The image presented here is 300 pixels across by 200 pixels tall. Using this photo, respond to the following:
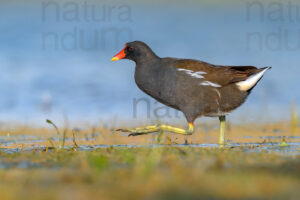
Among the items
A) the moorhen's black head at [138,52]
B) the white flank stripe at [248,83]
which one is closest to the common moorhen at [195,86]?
the white flank stripe at [248,83]

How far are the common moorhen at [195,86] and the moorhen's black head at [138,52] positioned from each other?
0.28 m

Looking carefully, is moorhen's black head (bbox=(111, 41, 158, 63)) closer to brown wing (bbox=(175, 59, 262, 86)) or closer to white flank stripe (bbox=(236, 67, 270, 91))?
brown wing (bbox=(175, 59, 262, 86))

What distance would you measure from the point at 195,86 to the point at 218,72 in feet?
1.63

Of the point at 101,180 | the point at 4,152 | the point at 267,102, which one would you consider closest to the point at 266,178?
A: the point at 101,180

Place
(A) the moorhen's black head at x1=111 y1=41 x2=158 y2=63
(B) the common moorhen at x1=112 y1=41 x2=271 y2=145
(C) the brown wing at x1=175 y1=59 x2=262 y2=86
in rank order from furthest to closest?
(A) the moorhen's black head at x1=111 y1=41 x2=158 y2=63
(C) the brown wing at x1=175 y1=59 x2=262 y2=86
(B) the common moorhen at x1=112 y1=41 x2=271 y2=145

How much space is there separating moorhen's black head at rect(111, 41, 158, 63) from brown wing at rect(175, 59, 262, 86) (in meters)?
0.64

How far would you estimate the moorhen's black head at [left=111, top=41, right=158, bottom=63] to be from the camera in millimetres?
8391

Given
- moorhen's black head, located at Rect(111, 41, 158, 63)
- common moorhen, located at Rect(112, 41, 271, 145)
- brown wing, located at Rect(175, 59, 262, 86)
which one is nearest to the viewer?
common moorhen, located at Rect(112, 41, 271, 145)

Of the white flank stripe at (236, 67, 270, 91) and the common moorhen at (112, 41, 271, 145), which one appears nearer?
the common moorhen at (112, 41, 271, 145)

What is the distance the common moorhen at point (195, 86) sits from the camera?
767cm

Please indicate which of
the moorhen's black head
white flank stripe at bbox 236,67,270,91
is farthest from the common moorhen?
the moorhen's black head

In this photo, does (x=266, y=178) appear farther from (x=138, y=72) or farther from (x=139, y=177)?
(x=138, y=72)

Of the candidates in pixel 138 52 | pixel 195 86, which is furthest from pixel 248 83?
pixel 138 52

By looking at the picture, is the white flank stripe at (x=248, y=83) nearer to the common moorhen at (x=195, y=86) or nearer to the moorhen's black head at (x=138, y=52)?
the common moorhen at (x=195, y=86)
